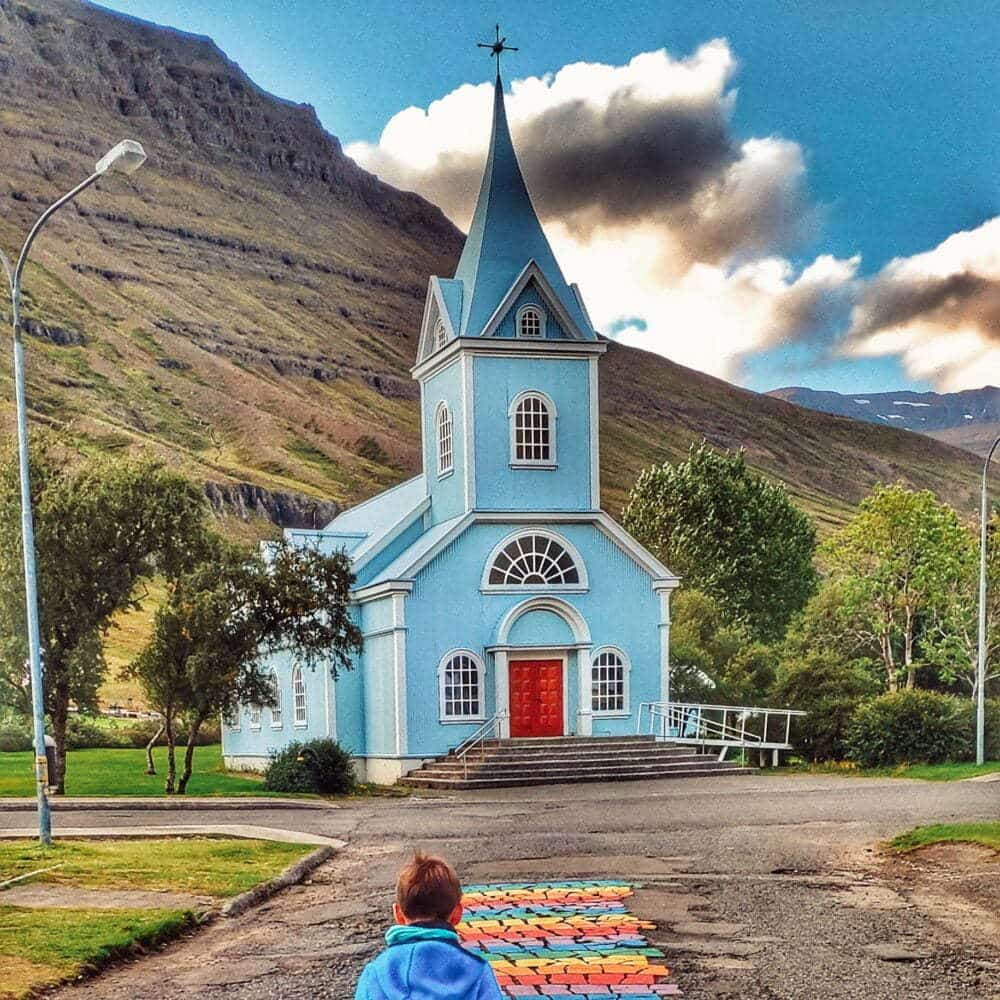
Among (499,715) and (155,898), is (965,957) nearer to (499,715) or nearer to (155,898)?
(155,898)

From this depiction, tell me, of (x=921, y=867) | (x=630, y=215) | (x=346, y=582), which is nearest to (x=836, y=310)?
(x=630, y=215)

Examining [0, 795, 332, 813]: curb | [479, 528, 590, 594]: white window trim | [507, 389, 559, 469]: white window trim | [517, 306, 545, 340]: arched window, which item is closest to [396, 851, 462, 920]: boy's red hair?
[0, 795, 332, 813]: curb

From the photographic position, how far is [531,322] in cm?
3784

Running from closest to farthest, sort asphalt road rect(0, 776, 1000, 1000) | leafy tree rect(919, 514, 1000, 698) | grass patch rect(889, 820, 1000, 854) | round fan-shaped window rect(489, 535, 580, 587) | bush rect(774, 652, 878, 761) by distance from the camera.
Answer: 1. asphalt road rect(0, 776, 1000, 1000)
2. grass patch rect(889, 820, 1000, 854)
3. bush rect(774, 652, 878, 761)
4. round fan-shaped window rect(489, 535, 580, 587)
5. leafy tree rect(919, 514, 1000, 698)

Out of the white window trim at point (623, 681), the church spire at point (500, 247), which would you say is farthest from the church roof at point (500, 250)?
the white window trim at point (623, 681)

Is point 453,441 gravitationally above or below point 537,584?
above

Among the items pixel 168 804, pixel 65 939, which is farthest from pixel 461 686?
pixel 65 939

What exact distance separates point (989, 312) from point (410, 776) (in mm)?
59717

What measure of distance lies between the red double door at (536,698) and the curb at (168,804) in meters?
9.57

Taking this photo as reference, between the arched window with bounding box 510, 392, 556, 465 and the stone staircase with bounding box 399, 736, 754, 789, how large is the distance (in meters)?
7.71

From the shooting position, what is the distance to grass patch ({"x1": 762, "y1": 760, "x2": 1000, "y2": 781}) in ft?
97.1

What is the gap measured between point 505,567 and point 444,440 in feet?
14.9

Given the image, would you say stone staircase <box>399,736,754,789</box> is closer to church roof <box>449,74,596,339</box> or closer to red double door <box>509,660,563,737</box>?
red double door <box>509,660,563,737</box>

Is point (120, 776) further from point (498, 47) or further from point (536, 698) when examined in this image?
point (498, 47)
